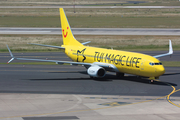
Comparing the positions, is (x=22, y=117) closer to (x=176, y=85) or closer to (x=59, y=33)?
(x=176, y=85)

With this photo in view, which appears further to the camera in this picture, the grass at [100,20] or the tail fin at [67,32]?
the grass at [100,20]

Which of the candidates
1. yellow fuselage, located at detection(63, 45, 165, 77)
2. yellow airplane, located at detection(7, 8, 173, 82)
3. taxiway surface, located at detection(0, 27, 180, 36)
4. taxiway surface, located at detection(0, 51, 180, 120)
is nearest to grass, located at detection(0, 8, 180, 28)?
taxiway surface, located at detection(0, 27, 180, 36)

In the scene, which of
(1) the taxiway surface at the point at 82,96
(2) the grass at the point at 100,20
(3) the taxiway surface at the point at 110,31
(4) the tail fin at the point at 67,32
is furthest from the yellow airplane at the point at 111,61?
(2) the grass at the point at 100,20

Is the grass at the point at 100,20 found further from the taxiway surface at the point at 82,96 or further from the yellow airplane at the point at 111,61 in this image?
the taxiway surface at the point at 82,96

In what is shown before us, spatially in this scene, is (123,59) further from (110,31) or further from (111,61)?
(110,31)

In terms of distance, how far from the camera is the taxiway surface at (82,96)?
90.5 feet

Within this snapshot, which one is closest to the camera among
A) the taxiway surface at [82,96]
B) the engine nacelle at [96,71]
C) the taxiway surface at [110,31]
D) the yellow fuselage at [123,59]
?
the taxiway surface at [82,96]

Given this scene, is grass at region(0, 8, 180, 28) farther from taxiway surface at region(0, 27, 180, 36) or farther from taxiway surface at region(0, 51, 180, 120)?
taxiway surface at region(0, 51, 180, 120)

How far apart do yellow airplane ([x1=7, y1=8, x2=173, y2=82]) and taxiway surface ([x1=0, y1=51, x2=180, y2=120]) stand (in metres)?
1.65

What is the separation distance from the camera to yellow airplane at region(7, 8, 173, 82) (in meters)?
40.1

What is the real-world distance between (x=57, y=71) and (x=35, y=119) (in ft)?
85.2

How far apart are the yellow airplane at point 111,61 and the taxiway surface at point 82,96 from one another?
165 cm

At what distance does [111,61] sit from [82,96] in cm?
1148

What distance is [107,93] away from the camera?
36219mm
